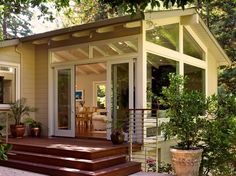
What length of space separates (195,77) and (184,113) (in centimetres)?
508

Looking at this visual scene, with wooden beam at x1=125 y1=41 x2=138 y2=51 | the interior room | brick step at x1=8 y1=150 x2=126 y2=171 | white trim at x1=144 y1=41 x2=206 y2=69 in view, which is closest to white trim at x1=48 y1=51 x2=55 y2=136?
brick step at x1=8 y1=150 x2=126 y2=171

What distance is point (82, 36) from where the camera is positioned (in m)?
9.32

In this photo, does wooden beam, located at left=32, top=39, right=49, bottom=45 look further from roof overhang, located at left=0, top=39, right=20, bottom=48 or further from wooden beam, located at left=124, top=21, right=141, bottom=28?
wooden beam, located at left=124, top=21, right=141, bottom=28

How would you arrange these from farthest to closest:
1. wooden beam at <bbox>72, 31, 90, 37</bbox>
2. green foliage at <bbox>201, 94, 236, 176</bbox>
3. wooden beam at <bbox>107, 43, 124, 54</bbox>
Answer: wooden beam at <bbox>72, 31, 90, 37</bbox> → wooden beam at <bbox>107, 43, 124, 54</bbox> → green foliage at <bbox>201, 94, 236, 176</bbox>

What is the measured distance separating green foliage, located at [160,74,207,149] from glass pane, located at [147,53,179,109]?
1.61 metres

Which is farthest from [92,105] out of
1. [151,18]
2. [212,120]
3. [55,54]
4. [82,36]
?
[212,120]

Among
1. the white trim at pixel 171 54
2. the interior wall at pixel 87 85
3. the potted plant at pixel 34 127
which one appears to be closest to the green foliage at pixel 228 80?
the white trim at pixel 171 54

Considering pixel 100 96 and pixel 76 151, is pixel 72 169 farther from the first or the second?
pixel 100 96

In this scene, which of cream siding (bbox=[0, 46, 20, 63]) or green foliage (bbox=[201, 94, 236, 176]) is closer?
green foliage (bbox=[201, 94, 236, 176])

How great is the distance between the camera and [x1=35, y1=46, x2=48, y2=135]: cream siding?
10.4m

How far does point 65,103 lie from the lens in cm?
984

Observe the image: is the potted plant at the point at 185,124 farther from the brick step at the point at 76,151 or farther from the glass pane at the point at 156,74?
the glass pane at the point at 156,74

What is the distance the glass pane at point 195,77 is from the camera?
10.6 meters

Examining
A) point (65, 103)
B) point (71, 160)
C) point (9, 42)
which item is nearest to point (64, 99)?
point (65, 103)
